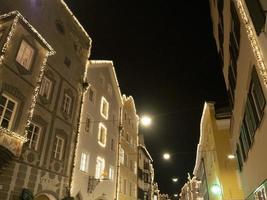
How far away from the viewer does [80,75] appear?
22.5 m

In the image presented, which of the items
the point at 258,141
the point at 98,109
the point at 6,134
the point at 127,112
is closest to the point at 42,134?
the point at 6,134

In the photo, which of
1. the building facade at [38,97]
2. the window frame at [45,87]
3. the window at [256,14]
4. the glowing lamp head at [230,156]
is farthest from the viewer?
the glowing lamp head at [230,156]

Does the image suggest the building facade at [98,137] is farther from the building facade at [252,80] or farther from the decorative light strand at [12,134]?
the building facade at [252,80]

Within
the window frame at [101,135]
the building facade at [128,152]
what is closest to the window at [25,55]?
the window frame at [101,135]

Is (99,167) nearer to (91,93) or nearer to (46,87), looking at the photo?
(91,93)

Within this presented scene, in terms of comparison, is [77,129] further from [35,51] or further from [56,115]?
[35,51]

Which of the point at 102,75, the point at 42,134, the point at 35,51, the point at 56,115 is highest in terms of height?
the point at 102,75

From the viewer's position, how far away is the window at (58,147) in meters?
17.7

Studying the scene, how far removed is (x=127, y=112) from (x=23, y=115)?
2360 centimetres

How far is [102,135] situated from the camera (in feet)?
86.9

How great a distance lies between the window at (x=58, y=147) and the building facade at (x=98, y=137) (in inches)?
78.6

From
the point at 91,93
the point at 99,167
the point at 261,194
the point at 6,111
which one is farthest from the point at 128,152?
the point at 261,194

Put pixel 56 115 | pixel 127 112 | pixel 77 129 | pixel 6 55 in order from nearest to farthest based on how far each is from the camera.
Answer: pixel 6 55
pixel 56 115
pixel 77 129
pixel 127 112

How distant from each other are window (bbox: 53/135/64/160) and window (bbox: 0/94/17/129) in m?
4.64
